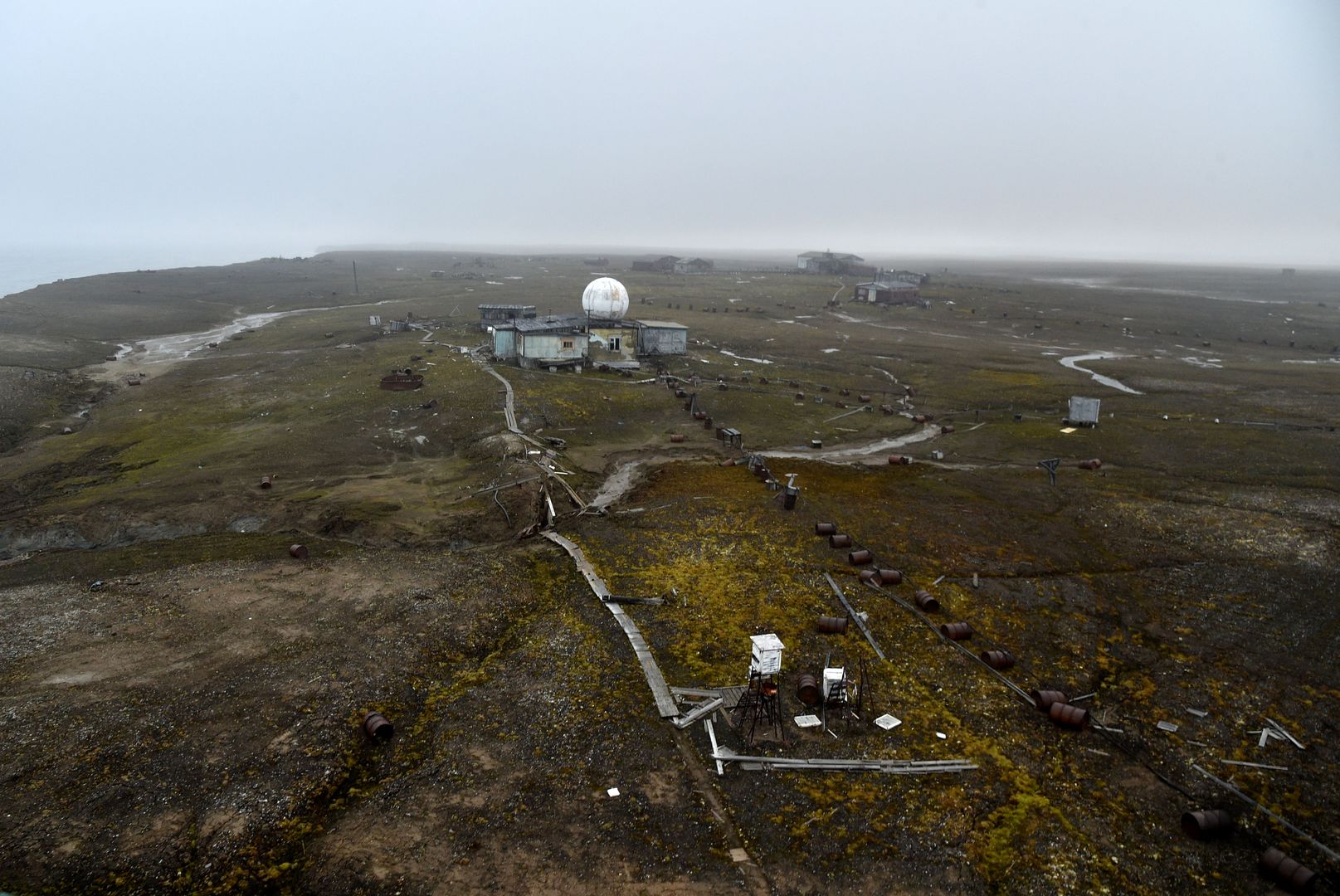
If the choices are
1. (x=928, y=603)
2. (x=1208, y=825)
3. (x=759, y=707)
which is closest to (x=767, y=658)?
(x=759, y=707)

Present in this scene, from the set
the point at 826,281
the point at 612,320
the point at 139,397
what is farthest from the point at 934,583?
the point at 826,281

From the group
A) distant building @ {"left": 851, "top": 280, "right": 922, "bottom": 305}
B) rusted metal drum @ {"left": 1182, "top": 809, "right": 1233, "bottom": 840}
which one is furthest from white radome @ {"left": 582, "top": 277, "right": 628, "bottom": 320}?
distant building @ {"left": 851, "top": 280, "right": 922, "bottom": 305}

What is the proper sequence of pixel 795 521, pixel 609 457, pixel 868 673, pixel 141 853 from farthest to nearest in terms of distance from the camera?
pixel 609 457, pixel 795 521, pixel 868 673, pixel 141 853

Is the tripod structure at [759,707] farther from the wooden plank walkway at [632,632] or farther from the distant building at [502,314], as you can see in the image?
the distant building at [502,314]

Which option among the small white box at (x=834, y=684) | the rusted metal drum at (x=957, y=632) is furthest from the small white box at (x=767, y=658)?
the rusted metal drum at (x=957, y=632)

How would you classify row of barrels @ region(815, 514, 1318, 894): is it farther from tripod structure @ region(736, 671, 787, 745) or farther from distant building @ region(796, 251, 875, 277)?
distant building @ region(796, 251, 875, 277)

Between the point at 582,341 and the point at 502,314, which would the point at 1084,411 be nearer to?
the point at 582,341

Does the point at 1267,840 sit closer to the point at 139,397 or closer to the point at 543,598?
the point at 543,598

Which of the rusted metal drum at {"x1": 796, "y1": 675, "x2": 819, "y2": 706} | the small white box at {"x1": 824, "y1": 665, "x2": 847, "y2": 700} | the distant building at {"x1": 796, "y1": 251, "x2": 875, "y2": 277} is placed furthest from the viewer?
the distant building at {"x1": 796, "y1": 251, "x2": 875, "y2": 277}
